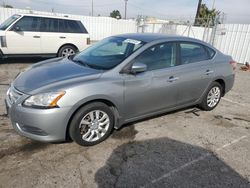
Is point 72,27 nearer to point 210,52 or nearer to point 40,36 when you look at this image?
point 40,36

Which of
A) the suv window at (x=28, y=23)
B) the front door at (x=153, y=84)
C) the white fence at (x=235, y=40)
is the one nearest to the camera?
the front door at (x=153, y=84)

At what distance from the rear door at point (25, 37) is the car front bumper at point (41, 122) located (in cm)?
567

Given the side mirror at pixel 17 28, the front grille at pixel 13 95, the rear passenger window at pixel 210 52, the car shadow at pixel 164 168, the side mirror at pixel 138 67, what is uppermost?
the side mirror at pixel 17 28

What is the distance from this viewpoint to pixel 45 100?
106 inches

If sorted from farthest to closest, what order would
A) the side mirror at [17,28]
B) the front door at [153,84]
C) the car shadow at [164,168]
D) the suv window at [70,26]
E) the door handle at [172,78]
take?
1. the suv window at [70,26]
2. the side mirror at [17,28]
3. the door handle at [172,78]
4. the front door at [153,84]
5. the car shadow at [164,168]

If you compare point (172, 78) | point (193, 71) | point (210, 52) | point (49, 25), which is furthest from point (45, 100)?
point (49, 25)

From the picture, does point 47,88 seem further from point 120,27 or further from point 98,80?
Result: point 120,27

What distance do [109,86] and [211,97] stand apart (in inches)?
106

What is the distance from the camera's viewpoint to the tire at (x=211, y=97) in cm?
451

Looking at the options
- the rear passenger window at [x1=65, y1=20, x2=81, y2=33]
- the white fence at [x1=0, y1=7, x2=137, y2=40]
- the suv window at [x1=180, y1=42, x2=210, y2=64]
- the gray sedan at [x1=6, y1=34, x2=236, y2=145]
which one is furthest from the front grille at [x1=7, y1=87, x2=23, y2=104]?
the white fence at [x1=0, y1=7, x2=137, y2=40]

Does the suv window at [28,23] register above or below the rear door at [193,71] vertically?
above

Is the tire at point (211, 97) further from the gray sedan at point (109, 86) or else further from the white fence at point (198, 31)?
the white fence at point (198, 31)

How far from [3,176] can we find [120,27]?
20363 millimetres

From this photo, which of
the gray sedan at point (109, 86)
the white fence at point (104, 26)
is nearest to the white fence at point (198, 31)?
the white fence at point (104, 26)
